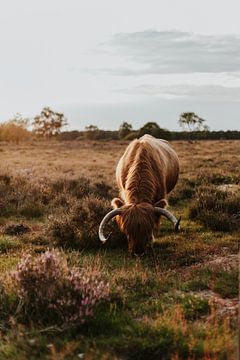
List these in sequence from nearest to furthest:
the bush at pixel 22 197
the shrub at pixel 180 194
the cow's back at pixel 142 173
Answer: the cow's back at pixel 142 173
the bush at pixel 22 197
the shrub at pixel 180 194

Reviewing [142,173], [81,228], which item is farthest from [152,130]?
[142,173]

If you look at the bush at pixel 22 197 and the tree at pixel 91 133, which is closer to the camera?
the bush at pixel 22 197

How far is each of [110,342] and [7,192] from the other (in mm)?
11616

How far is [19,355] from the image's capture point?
4.64 m

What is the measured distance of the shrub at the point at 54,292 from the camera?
17.5ft

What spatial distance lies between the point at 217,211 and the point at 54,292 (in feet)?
23.9

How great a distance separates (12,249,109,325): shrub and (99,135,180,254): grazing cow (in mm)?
2851

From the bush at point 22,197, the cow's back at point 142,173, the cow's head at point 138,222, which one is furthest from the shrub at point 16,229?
the cow's head at point 138,222

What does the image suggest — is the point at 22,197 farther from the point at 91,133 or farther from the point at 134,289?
the point at 91,133

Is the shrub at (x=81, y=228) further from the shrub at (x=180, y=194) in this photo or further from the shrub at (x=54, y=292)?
the shrub at (x=180, y=194)

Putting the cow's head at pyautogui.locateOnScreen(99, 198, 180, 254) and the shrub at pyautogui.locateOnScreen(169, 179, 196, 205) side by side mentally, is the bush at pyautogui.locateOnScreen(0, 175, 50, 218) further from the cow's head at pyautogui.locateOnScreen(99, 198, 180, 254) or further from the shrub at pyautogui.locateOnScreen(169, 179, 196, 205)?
the cow's head at pyautogui.locateOnScreen(99, 198, 180, 254)

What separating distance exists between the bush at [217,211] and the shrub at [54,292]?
577 cm

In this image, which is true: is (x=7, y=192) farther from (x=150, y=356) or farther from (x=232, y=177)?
(x=150, y=356)

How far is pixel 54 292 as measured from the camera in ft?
18.4
